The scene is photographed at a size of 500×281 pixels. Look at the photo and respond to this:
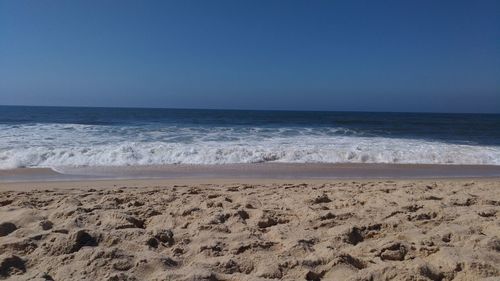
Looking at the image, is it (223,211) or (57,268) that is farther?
(223,211)

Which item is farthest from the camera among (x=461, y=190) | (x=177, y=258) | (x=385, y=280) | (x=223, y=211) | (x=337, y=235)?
(x=461, y=190)

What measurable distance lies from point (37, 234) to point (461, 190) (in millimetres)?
5364

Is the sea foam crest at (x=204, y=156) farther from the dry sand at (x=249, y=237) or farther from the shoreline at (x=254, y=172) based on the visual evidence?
the dry sand at (x=249, y=237)

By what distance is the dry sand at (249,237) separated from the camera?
253 centimetres

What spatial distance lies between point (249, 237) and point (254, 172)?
530 centimetres

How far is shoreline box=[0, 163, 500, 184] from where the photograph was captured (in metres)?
7.48

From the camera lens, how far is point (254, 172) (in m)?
8.44

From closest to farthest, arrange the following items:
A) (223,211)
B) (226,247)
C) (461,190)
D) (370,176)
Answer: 1. (226,247)
2. (223,211)
3. (461,190)
4. (370,176)

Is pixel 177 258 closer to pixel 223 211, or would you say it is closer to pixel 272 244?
pixel 272 244

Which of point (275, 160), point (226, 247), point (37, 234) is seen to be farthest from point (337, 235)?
point (275, 160)

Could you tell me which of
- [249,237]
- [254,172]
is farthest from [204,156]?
[249,237]

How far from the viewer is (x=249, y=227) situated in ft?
11.2

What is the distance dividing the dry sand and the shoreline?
2830 millimetres

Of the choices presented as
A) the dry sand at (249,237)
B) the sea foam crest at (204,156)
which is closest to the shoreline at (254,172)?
the sea foam crest at (204,156)
